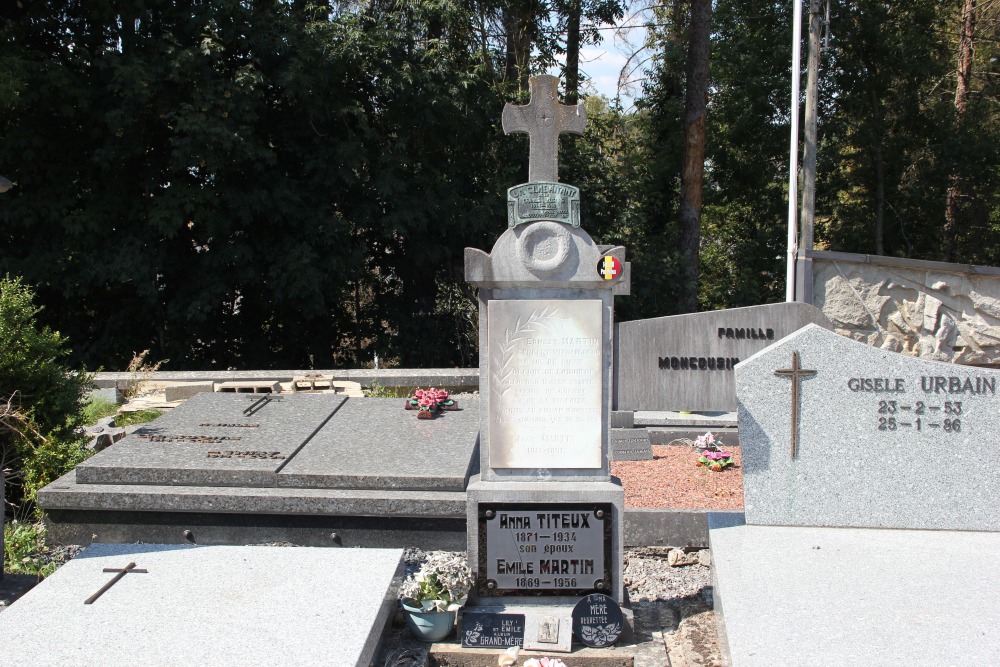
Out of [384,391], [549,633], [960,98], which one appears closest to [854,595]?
[549,633]

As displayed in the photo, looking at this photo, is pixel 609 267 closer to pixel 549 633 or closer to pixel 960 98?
pixel 549 633

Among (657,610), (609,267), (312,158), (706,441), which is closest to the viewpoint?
(609,267)

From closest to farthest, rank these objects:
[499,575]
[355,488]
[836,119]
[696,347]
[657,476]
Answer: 1. [499,575]
2. [355,488]
3. [657,476]
4. [696,347]
5. [836,119]

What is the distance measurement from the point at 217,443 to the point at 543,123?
10.3 feet

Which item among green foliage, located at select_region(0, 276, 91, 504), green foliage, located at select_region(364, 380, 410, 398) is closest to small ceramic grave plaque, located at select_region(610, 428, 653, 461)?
green foliage, located at select_region(364, 380, 410, 398)

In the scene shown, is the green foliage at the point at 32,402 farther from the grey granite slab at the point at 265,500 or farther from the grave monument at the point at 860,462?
the grave monument at the point at 860,462

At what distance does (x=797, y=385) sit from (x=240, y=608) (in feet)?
9.97

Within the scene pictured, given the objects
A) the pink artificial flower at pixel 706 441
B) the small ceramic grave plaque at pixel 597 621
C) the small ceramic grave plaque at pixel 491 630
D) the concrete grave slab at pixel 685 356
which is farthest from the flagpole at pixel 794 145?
the small ceramic grave plaque at pixel 491 630

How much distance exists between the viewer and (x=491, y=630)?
429 cm

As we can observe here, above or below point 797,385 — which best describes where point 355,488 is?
below

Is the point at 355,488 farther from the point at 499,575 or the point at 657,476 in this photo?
the point at 657,476

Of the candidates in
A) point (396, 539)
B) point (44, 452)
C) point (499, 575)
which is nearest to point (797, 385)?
point (499, 575)

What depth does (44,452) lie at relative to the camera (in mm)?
6145

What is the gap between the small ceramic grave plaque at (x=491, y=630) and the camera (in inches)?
168
